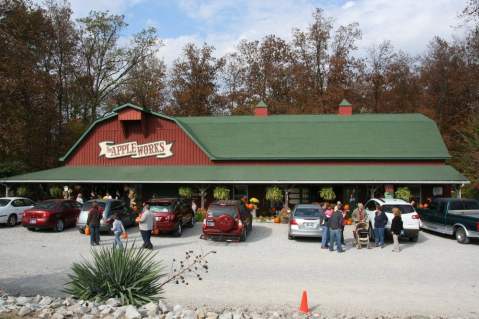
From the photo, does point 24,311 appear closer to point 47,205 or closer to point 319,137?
point 47,205

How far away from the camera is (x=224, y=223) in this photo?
1728 cm

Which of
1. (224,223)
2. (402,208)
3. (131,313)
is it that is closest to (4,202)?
(224,223)

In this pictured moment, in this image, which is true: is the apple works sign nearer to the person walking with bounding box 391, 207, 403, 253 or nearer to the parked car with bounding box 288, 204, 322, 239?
the parked car with bounding box 288, 204, 322, 239

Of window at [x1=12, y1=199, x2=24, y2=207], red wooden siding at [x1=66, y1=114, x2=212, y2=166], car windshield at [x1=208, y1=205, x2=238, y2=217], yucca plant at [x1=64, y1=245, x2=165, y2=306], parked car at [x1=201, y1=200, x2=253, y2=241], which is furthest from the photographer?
red wooden siding at [x1=66, y1=114, x2=212, y2=166]

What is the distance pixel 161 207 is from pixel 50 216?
556 centimetres

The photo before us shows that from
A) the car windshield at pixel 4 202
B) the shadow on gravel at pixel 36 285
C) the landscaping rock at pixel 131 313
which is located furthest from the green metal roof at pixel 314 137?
the landscaping rock at pixel 131 313

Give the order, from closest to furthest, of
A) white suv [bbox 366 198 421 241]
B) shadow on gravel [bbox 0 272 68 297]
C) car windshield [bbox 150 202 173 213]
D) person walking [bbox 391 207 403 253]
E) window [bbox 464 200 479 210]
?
shadow on gravel [bbox 0 272 68 297] < person walking [bbox 391 207 403 253] < white suv [bbox 366 198 421 241] < car windshield [bbox 150 202 173 213] < window [bbox 464 200 479 210]

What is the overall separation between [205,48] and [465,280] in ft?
148

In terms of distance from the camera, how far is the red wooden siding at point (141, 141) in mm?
28156

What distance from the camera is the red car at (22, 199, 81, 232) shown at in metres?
20.1

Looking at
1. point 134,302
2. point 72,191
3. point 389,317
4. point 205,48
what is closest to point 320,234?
point 389,317

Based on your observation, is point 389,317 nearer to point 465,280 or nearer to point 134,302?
point 465,280

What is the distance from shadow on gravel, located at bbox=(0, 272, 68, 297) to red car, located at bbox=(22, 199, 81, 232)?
27.3ft

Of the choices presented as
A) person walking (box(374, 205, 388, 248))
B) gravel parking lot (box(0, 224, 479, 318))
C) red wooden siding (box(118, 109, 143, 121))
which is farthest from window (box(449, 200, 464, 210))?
red wooden siding (box(118, 109, 143, 121))
